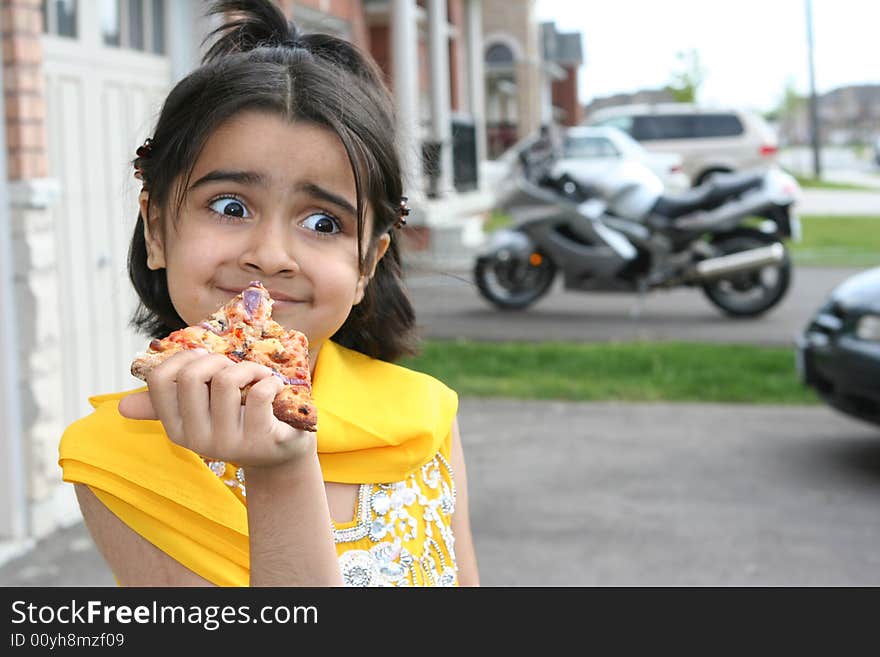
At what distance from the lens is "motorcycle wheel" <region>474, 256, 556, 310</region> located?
1141cm

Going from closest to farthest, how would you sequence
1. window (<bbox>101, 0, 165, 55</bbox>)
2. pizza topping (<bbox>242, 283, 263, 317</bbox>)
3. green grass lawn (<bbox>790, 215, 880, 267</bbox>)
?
pizza topping (<bbox>242, 283, 263, 317</bbox>)
window (<bbox>101, 0, 165, 55</bbox>)
green grass lawn (<bbox>790, 215, 880, 267</bbox>)

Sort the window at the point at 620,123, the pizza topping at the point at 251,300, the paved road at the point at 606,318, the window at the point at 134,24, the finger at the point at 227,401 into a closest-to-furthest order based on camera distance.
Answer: the finger at the point at 227,401
the pizza topping at the point at 251,300
the window at the point at 134,24
the paved road at the point at 606,318
the window at the point at 620,123

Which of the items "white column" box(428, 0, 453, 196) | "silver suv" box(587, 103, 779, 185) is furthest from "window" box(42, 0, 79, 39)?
"silver suv" box(587, 103, 779, 185)

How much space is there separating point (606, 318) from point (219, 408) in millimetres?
10714

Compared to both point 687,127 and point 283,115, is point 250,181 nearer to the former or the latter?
point 283,115

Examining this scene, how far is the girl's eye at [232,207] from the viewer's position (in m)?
1.41

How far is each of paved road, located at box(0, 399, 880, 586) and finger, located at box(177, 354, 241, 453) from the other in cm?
358

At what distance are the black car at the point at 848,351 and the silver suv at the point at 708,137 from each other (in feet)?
63.2

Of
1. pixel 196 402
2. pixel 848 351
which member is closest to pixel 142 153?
pixel 196 402

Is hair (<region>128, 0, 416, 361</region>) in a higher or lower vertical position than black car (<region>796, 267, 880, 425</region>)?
higher

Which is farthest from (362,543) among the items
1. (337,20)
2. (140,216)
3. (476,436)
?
(337,20)

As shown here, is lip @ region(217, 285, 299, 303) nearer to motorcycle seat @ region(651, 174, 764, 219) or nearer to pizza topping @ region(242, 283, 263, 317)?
pizza topping @ region(242, 283, 263, 317)

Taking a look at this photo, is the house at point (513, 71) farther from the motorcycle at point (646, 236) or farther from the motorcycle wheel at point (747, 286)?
the motorcycle wheel at point (747, 286)

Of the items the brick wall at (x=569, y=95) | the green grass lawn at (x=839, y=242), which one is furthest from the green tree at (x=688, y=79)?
the green grass lawn at (x=839, y=242)
